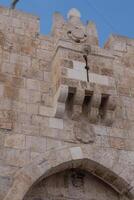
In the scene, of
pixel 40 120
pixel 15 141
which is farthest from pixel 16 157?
pixel 40 120

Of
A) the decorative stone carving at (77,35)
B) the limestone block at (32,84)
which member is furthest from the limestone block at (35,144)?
the decorative stone carving at (77,35)

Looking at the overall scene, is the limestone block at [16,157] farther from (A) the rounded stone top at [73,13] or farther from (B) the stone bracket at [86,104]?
(A) the rounded stone top at [73,13]

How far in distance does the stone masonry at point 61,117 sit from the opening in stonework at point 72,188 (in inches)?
0.7

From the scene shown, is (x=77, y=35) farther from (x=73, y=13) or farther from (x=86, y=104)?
(x=86, y=104)

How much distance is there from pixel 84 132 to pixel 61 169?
0.86 m

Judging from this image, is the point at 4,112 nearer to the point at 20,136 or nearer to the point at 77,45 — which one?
the point at 20,136

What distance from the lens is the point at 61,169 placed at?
27.8ft

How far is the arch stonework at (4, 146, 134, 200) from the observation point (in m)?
7.75

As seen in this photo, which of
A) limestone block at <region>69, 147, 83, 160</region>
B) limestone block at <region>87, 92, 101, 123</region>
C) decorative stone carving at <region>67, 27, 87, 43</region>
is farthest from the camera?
decorative stone carving at <region>67, 27, 87, 43</region>

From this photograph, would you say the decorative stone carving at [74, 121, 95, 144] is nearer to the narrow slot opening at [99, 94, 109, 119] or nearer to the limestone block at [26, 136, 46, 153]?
the narrow slot opening at [99, 94, 109, 119]

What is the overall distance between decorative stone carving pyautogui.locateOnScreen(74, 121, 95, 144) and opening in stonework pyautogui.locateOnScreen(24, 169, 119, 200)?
2.10 ft

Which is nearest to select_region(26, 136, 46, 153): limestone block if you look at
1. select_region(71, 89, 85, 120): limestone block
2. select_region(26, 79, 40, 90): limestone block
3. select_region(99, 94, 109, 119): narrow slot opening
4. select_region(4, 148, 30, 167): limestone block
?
select_region(4, 148, 30, 167): limestone block

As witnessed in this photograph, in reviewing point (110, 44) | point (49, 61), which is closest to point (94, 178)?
point (49, 61)

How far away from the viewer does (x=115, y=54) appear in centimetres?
1029
